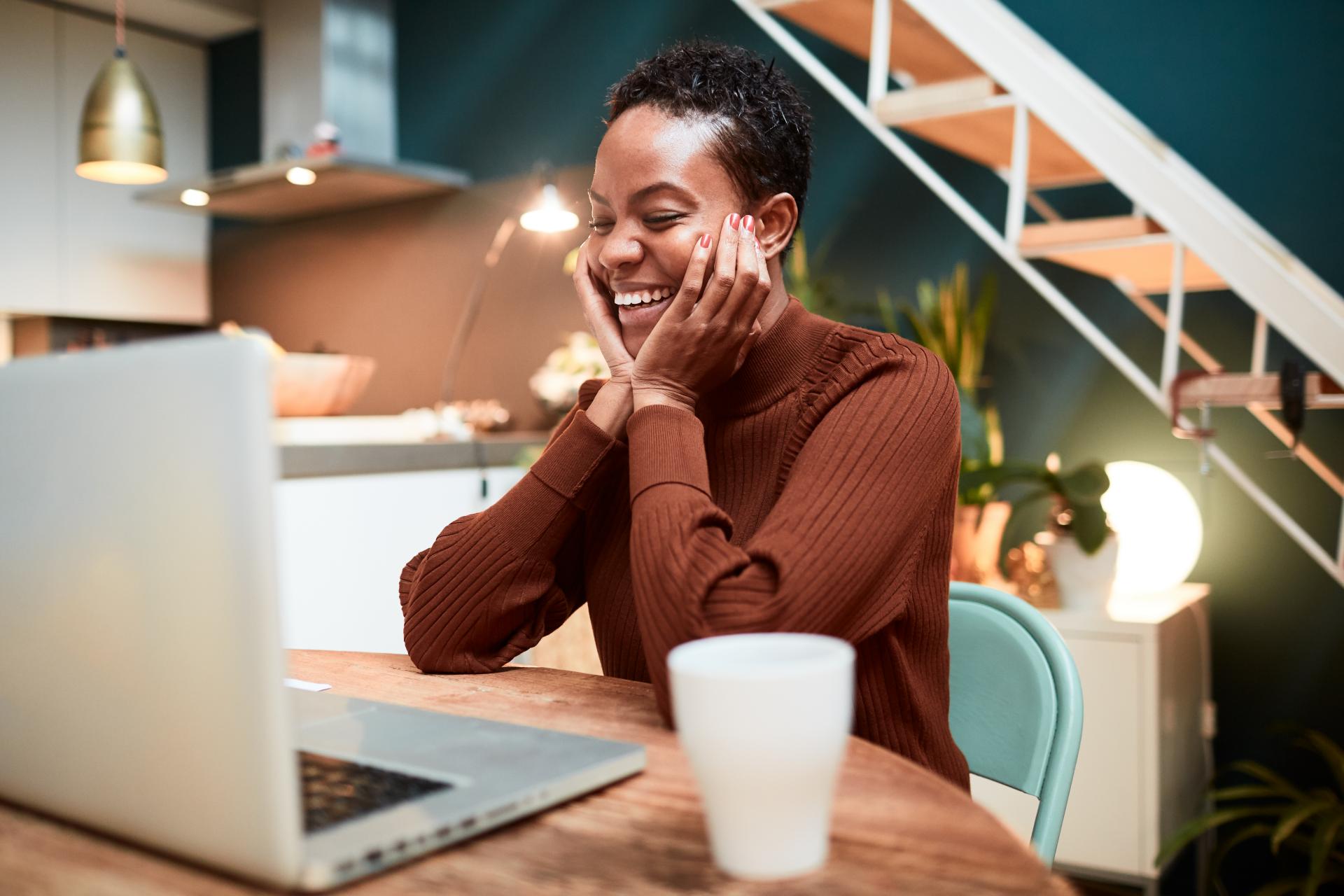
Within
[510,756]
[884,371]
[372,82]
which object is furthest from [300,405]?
[510,756]

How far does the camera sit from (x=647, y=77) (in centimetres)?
113

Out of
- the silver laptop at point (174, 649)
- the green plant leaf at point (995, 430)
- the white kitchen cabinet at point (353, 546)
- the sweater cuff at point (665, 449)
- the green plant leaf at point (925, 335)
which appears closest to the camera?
the silver laptop at point (174, 649)

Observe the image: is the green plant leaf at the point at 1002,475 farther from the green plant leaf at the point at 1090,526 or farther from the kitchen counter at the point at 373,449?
the kitchen counter at the point at 373,449

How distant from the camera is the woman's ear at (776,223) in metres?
1.15

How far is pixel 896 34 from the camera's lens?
2572 millimetres

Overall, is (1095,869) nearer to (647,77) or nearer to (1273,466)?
(1273,466)

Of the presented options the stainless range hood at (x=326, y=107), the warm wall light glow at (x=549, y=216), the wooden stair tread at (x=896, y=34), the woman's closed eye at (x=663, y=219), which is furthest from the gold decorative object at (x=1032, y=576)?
the stainless range hood at (x=326, y=107)

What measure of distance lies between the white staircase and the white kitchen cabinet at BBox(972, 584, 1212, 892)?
45cm

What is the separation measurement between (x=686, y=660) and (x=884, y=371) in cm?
59

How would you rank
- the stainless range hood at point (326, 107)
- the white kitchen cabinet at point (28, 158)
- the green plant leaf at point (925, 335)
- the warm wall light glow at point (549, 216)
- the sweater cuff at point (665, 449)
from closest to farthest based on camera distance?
1. the sweater cuff at point (665, 449)
2. the green plant leaf at point (925, 335)
3. the warm wall light glow at point (549, 216)
4. the stainless range hood at point (326, 107)
5. the white kitchen cabinet at point (28, 158)

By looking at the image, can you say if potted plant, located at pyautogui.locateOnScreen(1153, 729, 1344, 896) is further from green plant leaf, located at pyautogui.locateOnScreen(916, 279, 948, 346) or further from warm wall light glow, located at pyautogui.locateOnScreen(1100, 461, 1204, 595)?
green plant leaf, located at pyautogui.locateOnScreen(916, 279, 948, 346)

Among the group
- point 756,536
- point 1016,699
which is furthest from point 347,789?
point 1016,699

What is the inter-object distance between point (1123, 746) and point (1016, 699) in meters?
1.27

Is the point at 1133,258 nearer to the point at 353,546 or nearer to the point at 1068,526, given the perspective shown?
the point at 1068,526
